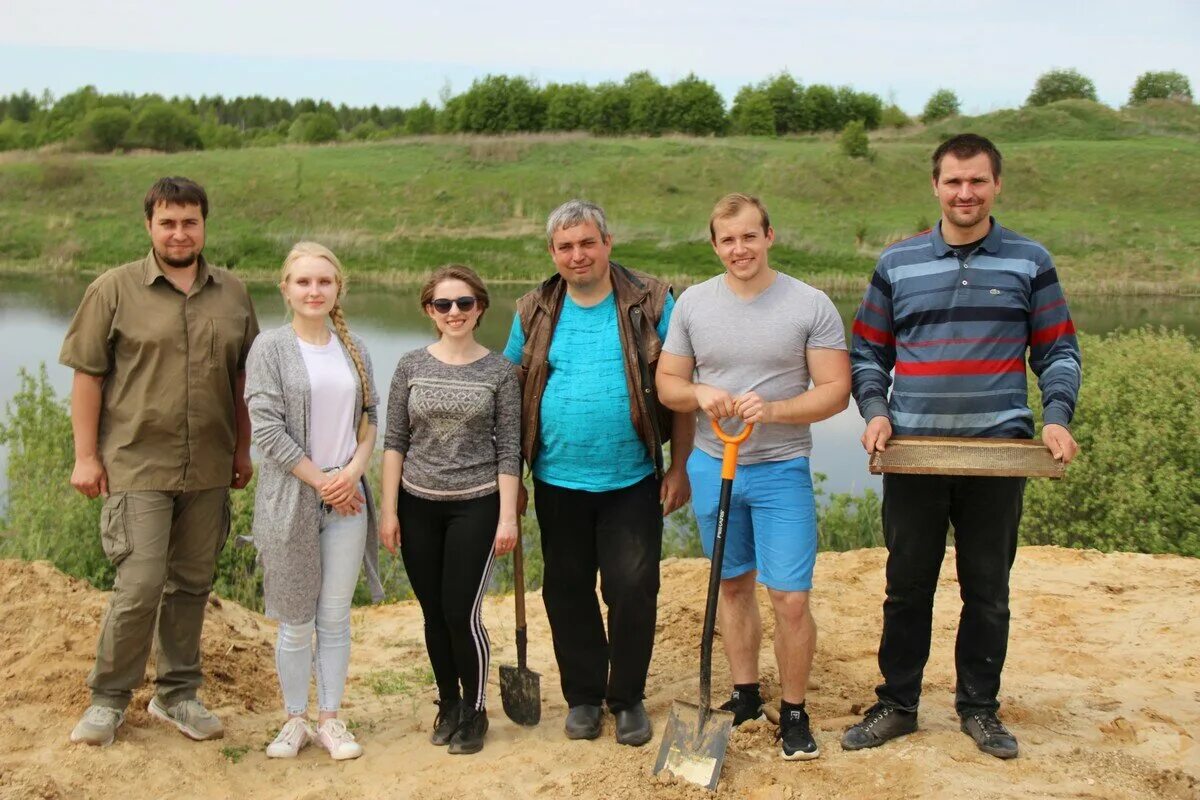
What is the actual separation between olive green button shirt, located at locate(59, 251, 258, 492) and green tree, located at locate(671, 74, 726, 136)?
155 feet

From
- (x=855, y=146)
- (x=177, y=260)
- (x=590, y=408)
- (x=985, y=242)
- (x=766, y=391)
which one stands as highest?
(x=855, y=146)

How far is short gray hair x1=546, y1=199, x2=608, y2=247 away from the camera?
3797mm

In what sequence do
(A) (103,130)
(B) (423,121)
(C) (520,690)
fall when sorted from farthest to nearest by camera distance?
(B) (423,121) < (A) (103,130) < (C) (520,690)

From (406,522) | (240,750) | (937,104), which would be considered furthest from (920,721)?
(937,104)

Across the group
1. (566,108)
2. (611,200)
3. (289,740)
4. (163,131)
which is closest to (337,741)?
(289,740)

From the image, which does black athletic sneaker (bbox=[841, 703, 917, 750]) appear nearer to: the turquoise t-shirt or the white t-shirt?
the turquoise t-shirt

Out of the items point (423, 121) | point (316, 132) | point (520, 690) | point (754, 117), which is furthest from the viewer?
point (316, 132)

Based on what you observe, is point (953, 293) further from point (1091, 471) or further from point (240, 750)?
point (1091, 471)

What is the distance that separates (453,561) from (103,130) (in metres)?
51.6

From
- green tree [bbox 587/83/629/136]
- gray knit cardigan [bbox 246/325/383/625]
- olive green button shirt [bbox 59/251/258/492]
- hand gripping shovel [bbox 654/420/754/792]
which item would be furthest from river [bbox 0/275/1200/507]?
green tree [bbox 587/83/629/136]

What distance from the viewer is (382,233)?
3194cm

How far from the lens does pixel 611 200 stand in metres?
34.8

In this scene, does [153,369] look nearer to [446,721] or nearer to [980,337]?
[446,721]

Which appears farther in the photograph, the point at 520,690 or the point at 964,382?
the point at 520,690
